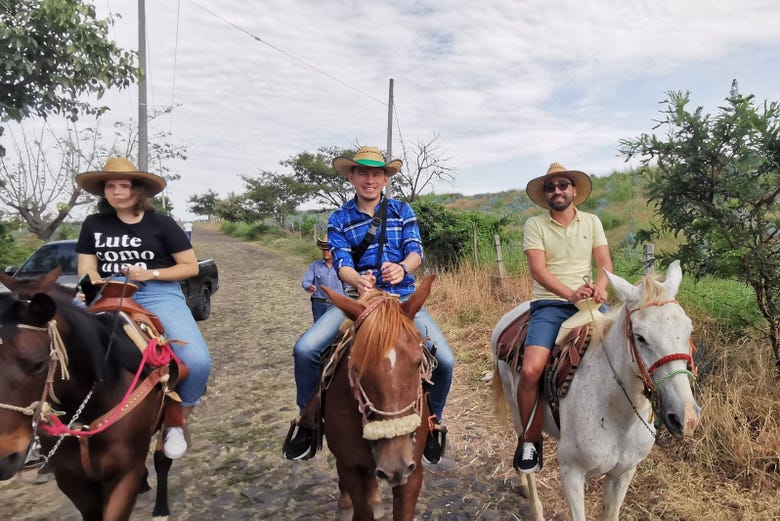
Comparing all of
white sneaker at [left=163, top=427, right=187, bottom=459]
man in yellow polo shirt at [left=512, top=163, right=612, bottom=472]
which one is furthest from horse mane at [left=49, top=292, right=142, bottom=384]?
man in yellow polo shirt at [left=512, top=163, right=612, bottom=472]

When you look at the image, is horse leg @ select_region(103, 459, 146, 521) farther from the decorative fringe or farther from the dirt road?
the decorative fringe

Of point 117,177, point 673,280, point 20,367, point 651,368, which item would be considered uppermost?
point 117,177

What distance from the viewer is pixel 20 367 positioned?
5.76ft

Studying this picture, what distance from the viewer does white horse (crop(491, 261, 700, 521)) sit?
6.81 ft

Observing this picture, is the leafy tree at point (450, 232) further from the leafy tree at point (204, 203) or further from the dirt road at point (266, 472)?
the leafy tree at point (204, 203)

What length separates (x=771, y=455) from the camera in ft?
10.4

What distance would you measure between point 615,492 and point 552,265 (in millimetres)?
1510

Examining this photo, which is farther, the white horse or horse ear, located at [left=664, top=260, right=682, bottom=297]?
horse ear, located at [left=664, top=260, right=682, bottom=297]

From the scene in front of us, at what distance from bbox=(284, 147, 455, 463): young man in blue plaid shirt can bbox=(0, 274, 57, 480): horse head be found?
4.33 ft

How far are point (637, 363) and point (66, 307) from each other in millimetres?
2864

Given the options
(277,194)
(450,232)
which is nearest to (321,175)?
(277,194)

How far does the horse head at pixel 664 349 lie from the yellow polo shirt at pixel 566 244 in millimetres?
864

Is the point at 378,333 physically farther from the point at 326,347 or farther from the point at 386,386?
the point at 326,347

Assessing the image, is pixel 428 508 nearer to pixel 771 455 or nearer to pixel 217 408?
pixel 771 455
